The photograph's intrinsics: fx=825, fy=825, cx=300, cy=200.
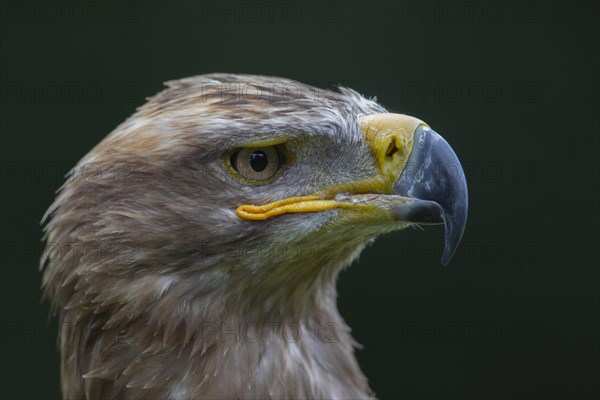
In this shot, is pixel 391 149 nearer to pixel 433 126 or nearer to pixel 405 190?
pixel 405 190

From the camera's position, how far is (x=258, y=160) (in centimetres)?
279

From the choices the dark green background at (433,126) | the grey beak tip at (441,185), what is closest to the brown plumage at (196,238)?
the grey beak tip at (441,185)

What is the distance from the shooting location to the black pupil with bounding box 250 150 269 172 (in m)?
2.79

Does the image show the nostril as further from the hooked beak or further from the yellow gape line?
the yellow gape line

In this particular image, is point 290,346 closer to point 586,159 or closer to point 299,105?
point 299,105

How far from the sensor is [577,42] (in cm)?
537

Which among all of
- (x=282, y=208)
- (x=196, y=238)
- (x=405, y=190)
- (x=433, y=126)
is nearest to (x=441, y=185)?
(x=405, y=190)

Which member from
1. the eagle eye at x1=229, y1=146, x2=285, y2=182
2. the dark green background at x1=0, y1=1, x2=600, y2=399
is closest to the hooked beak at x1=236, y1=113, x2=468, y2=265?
the eagle eye at x1=229, y1=146, x2=285, y2=182

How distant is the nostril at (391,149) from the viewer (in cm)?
281

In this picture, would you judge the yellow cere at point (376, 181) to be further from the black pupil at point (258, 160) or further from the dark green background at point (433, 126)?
the dark green background at point (433, 126)

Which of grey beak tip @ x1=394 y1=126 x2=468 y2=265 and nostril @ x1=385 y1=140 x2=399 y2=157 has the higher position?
nostril @ x1=385 y1=140 x2=399 y2=157

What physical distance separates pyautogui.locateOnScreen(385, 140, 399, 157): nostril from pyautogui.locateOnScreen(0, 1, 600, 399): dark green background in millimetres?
2243

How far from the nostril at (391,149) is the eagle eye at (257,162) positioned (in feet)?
1.18

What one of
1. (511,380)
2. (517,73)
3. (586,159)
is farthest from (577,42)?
(511,380)
